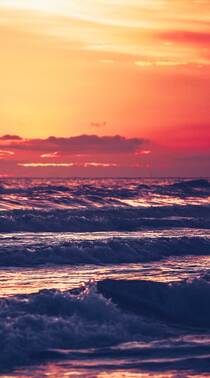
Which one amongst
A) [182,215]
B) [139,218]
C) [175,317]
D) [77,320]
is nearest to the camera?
[77,320]

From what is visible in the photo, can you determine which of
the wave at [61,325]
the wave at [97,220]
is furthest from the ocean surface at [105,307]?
the wave at [97,220]

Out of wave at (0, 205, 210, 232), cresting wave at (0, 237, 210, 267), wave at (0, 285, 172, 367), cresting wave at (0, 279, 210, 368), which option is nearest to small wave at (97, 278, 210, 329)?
cresting wave at (0, 279, 210, 368)

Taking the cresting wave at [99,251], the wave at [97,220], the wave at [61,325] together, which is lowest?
the wave at [61,325]

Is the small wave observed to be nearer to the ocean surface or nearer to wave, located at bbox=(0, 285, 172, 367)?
the ocean surface

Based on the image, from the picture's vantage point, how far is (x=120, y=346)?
17109 millimetres

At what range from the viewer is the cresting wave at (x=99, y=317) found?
1686 cm

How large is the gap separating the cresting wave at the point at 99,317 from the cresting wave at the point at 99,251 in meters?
9.23

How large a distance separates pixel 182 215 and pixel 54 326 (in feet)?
149

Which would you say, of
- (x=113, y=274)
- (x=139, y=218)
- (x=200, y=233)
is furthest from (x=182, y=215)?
(x=113, y=274)

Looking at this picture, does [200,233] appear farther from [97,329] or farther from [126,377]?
[126,377]

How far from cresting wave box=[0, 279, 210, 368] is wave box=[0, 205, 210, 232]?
1016 inches

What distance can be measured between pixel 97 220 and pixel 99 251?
728 inches

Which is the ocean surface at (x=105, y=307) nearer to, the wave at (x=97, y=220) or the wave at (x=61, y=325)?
the wave at (x=61, y=325)

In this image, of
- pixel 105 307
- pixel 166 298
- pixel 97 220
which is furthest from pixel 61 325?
pixel 97 220
